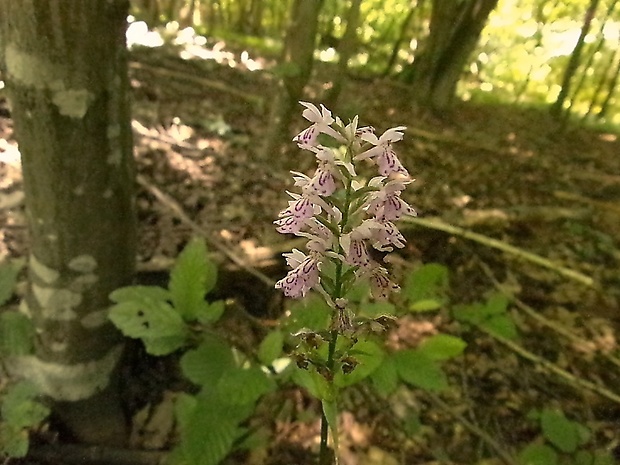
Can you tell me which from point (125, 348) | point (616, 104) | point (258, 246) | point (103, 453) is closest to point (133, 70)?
point (258, 246)

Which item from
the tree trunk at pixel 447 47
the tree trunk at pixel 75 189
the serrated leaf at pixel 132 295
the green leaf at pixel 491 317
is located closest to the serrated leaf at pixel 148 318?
the serrated leaf at pixel 132 295

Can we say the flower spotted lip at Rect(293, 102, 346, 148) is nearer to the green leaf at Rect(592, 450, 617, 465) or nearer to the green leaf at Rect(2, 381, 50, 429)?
the green leaf at Rect(2, 381, 50, 429)

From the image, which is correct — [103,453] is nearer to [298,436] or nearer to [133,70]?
[298,436]

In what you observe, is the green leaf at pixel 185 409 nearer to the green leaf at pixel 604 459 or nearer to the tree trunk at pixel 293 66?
Answer: the green leaf at pixel 604 459

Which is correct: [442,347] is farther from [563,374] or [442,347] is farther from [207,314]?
[563,374]

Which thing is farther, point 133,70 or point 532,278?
point 133,70

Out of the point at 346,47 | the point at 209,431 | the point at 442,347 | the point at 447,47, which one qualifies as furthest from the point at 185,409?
the point at 447,47

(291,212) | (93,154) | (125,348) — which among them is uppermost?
(291,212)
